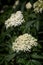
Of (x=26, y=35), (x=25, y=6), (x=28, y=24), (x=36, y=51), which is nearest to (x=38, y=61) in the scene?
(x=36, y=51)

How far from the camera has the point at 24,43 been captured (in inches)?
108

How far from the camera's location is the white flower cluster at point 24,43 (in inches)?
107

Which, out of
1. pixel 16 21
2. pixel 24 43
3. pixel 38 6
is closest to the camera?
pixel 24 43

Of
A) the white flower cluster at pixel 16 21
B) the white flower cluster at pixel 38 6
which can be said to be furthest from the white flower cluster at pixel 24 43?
the white flower cluster at pixel 38 6

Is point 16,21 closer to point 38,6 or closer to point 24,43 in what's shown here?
point 38,6

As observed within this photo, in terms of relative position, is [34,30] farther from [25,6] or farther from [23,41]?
[25,6]

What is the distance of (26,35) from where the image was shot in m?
2.86

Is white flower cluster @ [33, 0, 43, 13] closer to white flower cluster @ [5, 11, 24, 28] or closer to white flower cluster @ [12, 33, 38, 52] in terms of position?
white flower cluster @ [5, 11, 24, 28]

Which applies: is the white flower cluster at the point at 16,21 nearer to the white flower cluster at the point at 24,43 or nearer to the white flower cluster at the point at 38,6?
the white flower cluster at the point at 38,6

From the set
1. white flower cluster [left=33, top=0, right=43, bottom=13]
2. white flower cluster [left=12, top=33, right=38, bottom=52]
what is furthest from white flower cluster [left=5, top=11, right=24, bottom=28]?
white flower cluster [left=12, top=33, right=38, bottom=52]

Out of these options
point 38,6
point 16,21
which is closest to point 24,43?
point 16,21

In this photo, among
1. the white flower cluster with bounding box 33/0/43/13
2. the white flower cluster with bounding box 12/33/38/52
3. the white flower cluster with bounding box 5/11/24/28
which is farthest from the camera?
the white flower cluster with bounding box 33/0/43/13

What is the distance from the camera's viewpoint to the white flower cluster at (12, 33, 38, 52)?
2730 millimetres

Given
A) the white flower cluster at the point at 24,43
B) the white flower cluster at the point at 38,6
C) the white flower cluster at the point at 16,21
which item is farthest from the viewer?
the white flower cluster at the point at 38,6
